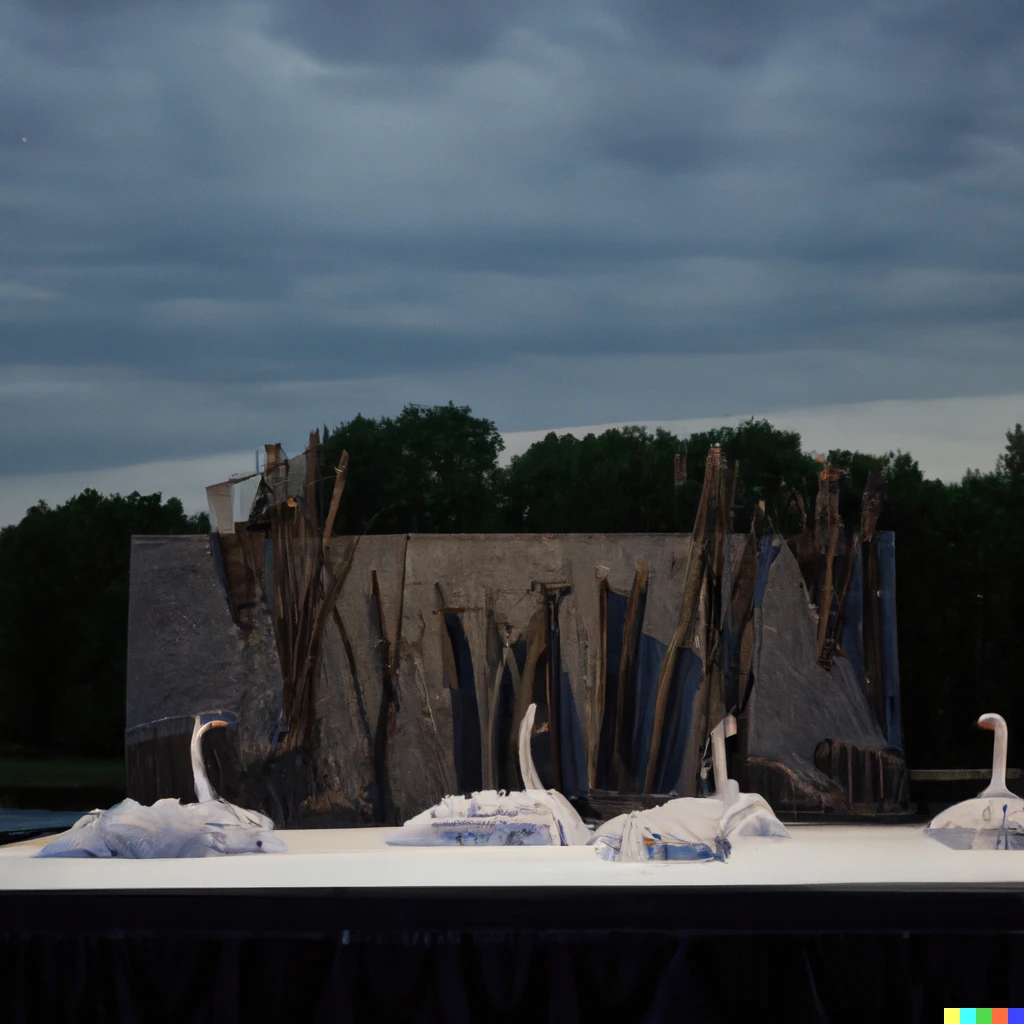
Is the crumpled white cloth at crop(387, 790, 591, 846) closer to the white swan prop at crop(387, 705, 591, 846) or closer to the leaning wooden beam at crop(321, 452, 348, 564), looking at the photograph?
the white swan prop at crop(387, 705, 591, 846)

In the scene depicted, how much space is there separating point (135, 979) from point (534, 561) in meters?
3.09

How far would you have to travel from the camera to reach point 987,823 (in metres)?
4.12

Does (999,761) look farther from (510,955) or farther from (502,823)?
(510,955)

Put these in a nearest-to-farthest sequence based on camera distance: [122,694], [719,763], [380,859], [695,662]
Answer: [380,859] → [719,763] → [695,662] → [122,694]

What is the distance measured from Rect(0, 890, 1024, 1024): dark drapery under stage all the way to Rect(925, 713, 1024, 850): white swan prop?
86 cm

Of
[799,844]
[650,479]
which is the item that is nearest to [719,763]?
[799,844]

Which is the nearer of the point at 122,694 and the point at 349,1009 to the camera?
the point at 349,1009

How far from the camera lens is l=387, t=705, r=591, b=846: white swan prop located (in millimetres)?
4258

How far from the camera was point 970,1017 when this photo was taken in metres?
3.30

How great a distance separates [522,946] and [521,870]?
1.01 feet

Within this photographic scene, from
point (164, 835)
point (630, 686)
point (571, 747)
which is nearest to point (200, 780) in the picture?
point (164, 835)

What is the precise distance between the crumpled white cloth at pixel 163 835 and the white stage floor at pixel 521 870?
79 mm

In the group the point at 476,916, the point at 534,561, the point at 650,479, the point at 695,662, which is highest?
the point at 650,479

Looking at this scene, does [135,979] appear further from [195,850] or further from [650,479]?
[650,479]
